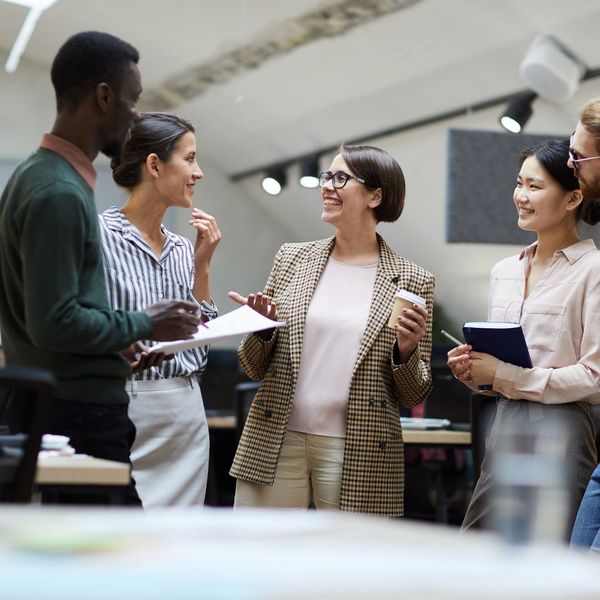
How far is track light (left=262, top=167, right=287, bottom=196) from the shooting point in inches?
284

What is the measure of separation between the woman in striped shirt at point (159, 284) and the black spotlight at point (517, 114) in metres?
3.53

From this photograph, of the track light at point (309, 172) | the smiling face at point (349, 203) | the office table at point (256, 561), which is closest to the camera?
the office table at point (256, 561)

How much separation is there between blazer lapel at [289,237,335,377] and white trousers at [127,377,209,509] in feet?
0.92

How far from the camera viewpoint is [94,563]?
2.13 feet

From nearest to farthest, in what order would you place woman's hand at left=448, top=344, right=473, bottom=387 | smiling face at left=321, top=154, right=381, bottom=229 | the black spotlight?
woman's hand at left=448, top=344, right=473, bottom=387
smiling face at left=321, top=154, right=381, bottom=229
the black spotlight

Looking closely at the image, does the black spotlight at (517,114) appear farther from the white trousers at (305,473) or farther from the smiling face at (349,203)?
the white trousers at (305,473)

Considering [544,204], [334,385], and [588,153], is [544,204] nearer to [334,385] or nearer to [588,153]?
[588,153]

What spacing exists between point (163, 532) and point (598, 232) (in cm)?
207

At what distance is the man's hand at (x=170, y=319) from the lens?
194 centimetres

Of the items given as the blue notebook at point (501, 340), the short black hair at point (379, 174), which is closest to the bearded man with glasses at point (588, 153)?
the blue notebook at point (501, 340)

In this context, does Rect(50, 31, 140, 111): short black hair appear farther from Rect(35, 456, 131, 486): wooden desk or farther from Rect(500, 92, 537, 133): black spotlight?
Rect(500, 92, 537, 133): black spotlight

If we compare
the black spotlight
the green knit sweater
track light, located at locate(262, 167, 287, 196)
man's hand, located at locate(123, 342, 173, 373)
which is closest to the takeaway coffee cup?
man's hand, located at locate(123, 342, 173, 373)

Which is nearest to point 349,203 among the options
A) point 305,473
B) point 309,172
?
point 305,473

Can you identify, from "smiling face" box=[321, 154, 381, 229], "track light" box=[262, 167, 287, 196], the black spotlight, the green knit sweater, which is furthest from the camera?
"track light" box=[262, 167, 287, 196]
